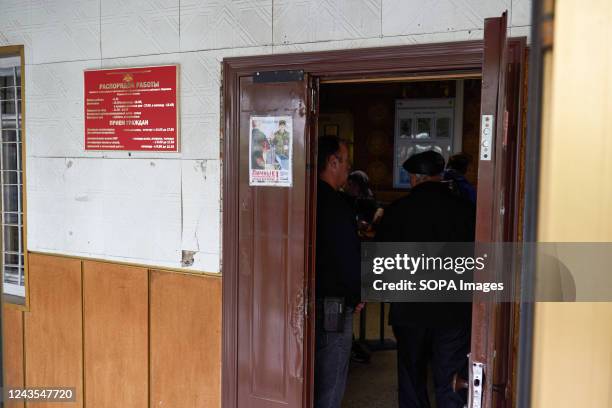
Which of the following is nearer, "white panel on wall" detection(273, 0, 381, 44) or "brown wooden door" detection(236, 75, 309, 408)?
"white panel on wall" detection(273, 0, 381, 44)

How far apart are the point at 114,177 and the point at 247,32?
1.13m

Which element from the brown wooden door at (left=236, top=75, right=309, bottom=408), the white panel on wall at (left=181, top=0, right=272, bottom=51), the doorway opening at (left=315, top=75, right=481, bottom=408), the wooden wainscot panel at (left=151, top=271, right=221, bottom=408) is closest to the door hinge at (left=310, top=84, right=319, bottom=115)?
the brown wooden door at (left=236, top=75, right=309, bottom=408)

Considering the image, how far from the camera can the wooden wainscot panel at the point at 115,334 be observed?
2982mm

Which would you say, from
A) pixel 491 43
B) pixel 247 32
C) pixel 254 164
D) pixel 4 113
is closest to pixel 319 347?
pixel 254 164

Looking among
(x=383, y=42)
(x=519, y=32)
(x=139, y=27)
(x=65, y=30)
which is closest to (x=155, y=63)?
(x=139, y=27)

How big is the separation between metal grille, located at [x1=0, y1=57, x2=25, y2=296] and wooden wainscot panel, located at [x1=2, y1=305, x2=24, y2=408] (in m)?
0.17

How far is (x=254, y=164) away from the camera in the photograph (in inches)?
103

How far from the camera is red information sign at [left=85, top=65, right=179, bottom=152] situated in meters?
2.80

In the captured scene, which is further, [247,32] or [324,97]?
[324,97]

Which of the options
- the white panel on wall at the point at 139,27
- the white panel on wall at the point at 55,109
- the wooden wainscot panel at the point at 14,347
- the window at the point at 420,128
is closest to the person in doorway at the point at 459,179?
the window at the point at 420,128

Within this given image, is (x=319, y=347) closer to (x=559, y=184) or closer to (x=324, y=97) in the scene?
(x=559, y=184)

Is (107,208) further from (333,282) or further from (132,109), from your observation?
(333,282)

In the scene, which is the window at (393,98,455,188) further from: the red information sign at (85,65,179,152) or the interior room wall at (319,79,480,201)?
the red information sign at (85,65,179,152)

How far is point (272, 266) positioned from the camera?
8.59 feet
